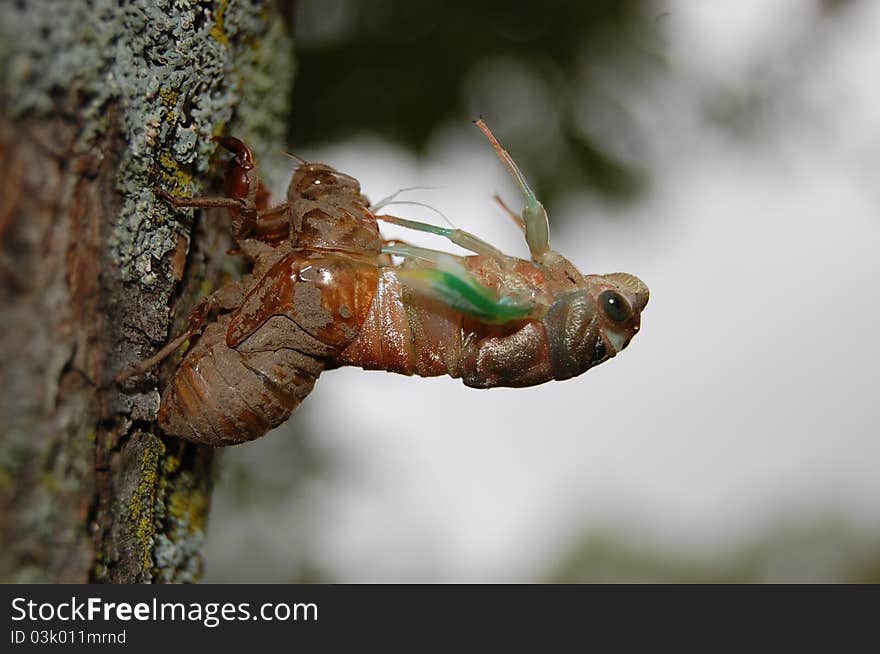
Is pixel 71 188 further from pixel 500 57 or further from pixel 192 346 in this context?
pixel 500 57

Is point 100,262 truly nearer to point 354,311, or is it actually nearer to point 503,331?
point 354,311

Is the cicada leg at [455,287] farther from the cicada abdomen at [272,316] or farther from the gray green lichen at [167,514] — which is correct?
the gray green lichen at [167,514]

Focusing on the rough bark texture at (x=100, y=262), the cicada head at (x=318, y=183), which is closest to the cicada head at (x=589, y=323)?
the cicada head at (x=318, y=183)

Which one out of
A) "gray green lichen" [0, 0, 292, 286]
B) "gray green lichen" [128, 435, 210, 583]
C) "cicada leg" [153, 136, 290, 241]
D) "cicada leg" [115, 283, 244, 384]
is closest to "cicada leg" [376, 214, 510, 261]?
"cicada leg" [153, 136, 290, 241]

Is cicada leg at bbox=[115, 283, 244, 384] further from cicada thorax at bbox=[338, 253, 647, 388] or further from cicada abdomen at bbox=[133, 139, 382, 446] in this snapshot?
cicada thorax at bbox=[338, 253, 647, 388]

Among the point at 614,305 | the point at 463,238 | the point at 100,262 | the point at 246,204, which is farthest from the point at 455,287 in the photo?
the point at 100,262

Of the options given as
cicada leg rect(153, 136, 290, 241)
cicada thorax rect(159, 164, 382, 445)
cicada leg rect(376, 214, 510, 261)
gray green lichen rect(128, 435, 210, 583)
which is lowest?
gray green lichen rect(128, 435, 210, 583)
